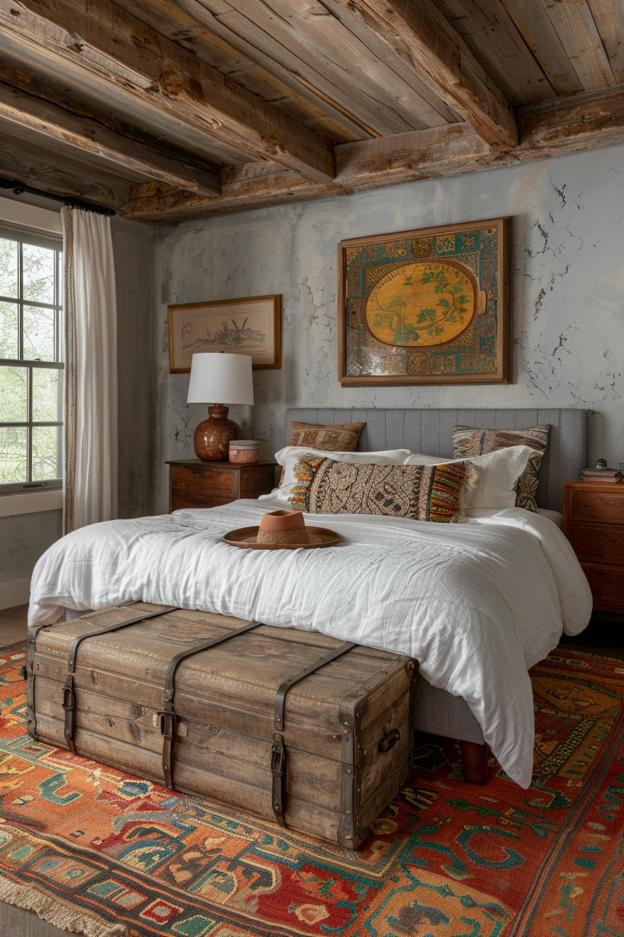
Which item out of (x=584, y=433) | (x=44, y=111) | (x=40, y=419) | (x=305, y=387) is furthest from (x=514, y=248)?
(x=40, y=419)

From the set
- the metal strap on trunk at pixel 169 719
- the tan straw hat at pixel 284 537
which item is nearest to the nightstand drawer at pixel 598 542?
the tan straw hat at pixel 284 537

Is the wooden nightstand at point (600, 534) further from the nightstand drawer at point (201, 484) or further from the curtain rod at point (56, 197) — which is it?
the curtain rod at point (56, 197)

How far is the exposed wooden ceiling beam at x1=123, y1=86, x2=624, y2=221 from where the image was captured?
3629 mm

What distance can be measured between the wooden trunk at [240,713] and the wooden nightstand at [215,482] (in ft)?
6.64

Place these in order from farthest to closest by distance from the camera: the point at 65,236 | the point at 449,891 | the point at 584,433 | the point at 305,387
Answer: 1. the point at 305,387
2. the point at 65,236
3. the point at 584,433
4. the point at 449,891

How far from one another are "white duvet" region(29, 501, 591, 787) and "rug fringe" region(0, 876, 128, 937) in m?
1.05

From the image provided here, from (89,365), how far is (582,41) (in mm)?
3283

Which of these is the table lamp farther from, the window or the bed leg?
the bed leg

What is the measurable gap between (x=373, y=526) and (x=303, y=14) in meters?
2.04

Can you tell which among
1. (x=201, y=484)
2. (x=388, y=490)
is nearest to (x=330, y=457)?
(x=388, y=490)

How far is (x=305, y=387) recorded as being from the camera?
489 centimetres

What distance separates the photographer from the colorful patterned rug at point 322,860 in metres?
1.66

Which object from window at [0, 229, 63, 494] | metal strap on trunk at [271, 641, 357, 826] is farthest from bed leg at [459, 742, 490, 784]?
window at [0, 229, 63, 494]

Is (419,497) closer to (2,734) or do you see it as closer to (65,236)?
(2,734)
